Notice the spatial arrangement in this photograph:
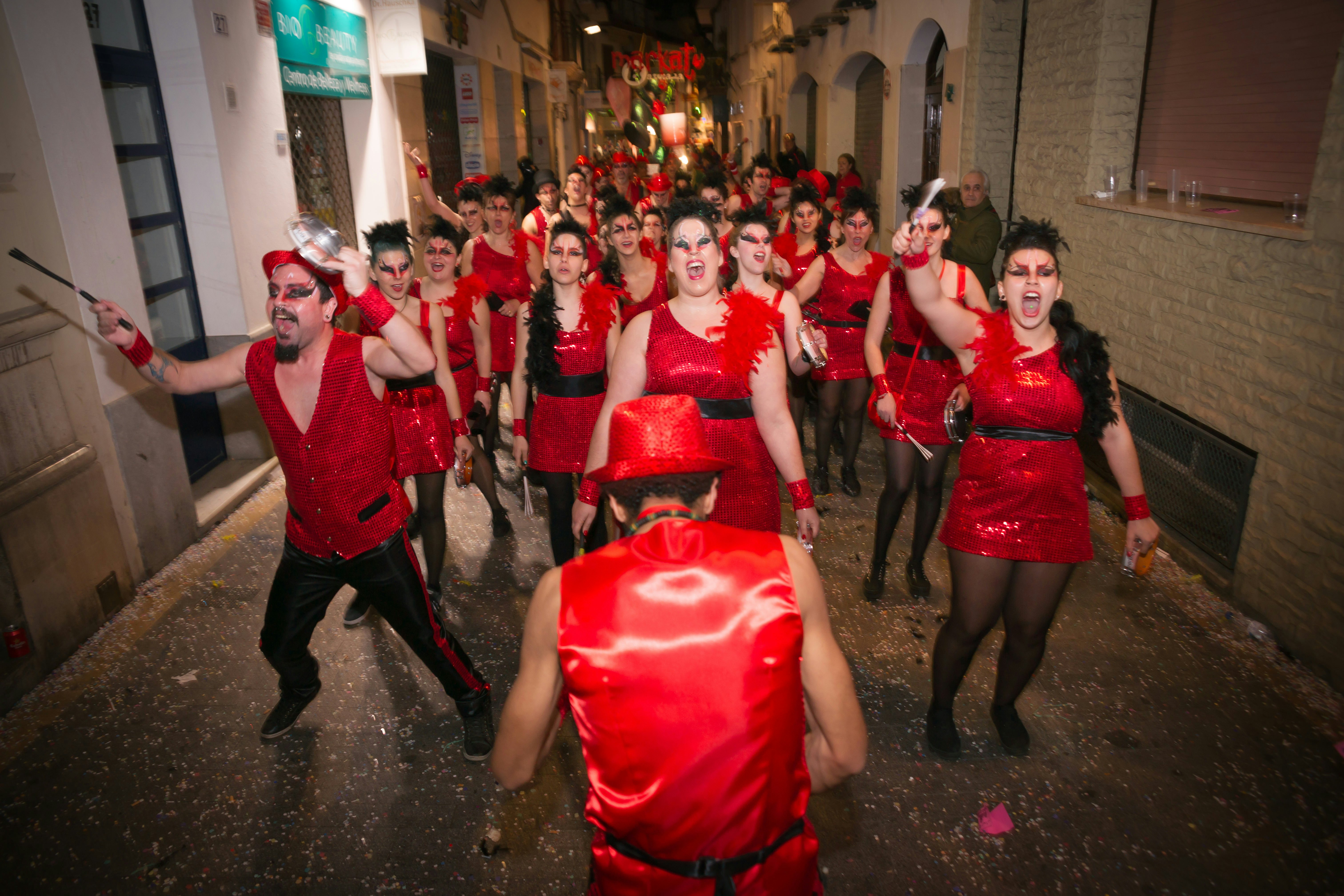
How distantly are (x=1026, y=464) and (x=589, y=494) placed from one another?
1.69 metres

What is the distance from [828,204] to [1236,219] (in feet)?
20.9

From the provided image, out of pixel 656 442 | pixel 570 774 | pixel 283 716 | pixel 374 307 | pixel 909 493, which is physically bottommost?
pixel 570 774

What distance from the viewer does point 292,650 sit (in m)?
3.38

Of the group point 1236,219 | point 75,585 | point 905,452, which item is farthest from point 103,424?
point 1236,219

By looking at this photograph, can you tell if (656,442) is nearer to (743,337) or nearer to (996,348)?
(743,337)

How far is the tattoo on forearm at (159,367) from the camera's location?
3.15 metres

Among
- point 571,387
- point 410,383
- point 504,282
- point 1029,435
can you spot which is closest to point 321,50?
point 504,282

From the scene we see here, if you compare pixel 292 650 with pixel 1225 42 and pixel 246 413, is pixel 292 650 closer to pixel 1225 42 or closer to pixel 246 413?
pixel 246 413

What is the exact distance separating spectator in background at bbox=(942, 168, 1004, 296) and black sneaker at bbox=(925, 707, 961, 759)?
211 inches

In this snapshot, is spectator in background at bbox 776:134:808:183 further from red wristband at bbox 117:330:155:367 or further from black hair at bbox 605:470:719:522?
black hair at bbox 605:470:719:522

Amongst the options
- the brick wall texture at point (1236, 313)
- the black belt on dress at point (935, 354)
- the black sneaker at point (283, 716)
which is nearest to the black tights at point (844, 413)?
the black belt on dress at point (935, 354)

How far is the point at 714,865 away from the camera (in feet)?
5.19

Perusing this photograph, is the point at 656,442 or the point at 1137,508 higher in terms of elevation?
the point at 656,442

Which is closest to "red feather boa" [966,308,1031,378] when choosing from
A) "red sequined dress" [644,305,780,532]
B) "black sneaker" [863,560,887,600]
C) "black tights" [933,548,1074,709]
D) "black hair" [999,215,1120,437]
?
"black hair" [999,215,1120,437]
